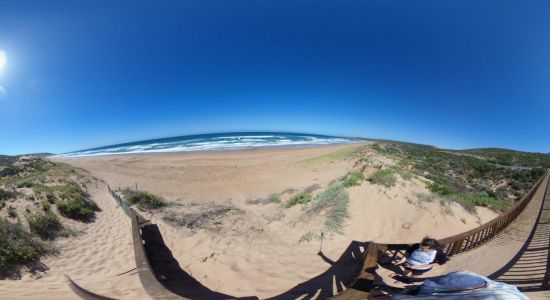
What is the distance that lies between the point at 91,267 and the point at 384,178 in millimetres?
11530

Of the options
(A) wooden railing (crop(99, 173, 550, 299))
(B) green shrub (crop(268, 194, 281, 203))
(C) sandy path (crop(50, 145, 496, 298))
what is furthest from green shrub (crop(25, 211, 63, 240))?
(B) green shrub (crop(268, 194, 281, 203))

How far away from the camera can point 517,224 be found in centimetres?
910

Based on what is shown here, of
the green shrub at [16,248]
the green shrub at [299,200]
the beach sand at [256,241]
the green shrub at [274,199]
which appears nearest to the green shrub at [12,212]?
the green shrub at [16,248]

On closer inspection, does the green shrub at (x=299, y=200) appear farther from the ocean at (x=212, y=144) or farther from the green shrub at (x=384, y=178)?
the ocean at (x=212, y=144)

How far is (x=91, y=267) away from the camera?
6496 mm

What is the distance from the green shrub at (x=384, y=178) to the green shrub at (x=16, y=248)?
12.2 m

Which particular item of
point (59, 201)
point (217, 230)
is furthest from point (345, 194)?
point (59, 201)

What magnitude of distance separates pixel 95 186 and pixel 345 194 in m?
15.9

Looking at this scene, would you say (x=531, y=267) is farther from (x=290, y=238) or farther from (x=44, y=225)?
(x=44, y=225)

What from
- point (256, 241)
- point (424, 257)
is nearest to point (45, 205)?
point (256, 241)

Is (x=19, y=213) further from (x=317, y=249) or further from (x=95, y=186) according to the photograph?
(x=317, y=249)

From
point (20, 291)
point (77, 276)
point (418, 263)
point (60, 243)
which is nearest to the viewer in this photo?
point (418, 263)

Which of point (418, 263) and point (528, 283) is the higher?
point (418, 263)

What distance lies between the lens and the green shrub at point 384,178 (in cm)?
1121
